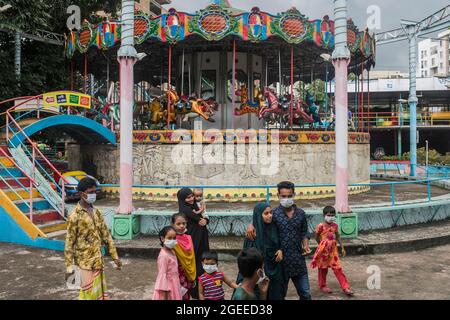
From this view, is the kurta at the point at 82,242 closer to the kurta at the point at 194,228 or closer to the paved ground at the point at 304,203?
the kurta at the point at 194,228

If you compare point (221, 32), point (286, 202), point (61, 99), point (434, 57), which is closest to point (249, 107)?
point (221, 32)

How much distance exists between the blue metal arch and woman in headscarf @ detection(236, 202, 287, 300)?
27.7 ft

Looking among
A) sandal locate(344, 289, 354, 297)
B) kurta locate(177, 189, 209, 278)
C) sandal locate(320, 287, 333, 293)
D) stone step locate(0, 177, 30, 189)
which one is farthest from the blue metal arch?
sandal locate(344, 289, 354, 297)

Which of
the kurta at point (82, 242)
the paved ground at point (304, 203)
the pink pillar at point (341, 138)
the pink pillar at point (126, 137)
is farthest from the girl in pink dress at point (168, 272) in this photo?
the paved ground at point (304, 203)

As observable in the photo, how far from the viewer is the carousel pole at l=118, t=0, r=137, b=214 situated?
845 cm

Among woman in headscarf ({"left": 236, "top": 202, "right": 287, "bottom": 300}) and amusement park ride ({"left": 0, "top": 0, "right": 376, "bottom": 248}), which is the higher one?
amusement park ride ({"left": 0, "top": 0, "right": 376, "bottom": 248})

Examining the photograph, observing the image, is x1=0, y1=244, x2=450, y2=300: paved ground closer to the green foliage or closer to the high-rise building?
the green foliage

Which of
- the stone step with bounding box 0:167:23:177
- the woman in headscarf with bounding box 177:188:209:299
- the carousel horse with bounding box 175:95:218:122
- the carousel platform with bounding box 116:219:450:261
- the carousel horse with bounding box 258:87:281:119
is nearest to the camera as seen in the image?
the woman in headscarf with bounding box 177:188:209:299

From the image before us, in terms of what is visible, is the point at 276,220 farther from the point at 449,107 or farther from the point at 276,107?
the point at 449,107

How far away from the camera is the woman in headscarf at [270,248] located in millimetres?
4504

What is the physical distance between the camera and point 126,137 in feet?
28.2

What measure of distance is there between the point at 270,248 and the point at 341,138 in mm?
4604

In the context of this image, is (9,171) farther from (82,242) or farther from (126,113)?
(82,242)

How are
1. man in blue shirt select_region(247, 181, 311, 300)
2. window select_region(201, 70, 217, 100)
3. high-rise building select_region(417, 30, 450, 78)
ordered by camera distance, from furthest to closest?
high-rise building select_region(417, 30, 450, 78) < window select_region(201, 70, 217, 100) < man in blue shirt select_region(247, 181, 311, 300)
